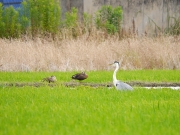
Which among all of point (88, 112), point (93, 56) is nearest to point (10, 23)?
point (93, 56)

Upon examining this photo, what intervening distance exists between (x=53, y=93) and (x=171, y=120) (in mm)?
3528

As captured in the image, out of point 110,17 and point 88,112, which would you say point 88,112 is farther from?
point 110,17

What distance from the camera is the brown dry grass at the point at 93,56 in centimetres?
1584

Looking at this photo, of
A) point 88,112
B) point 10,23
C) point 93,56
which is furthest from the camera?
point 10,23

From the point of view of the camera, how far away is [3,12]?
917 inches

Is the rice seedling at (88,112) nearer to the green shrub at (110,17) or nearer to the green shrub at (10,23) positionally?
the green shrub at (10,23)

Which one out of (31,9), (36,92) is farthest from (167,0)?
(36,92)

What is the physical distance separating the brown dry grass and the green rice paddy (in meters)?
5.99

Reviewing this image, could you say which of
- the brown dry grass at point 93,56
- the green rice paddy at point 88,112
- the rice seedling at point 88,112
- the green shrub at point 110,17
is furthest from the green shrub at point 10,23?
the rice seedling at point 88,112

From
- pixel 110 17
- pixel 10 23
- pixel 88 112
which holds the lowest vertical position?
pixel 88 112

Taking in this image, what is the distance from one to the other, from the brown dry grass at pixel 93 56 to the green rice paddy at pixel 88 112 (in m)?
5.99

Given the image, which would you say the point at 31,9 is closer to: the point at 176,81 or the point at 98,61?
the point at 98,61

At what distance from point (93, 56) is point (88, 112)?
9073mm

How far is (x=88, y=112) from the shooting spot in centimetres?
686
